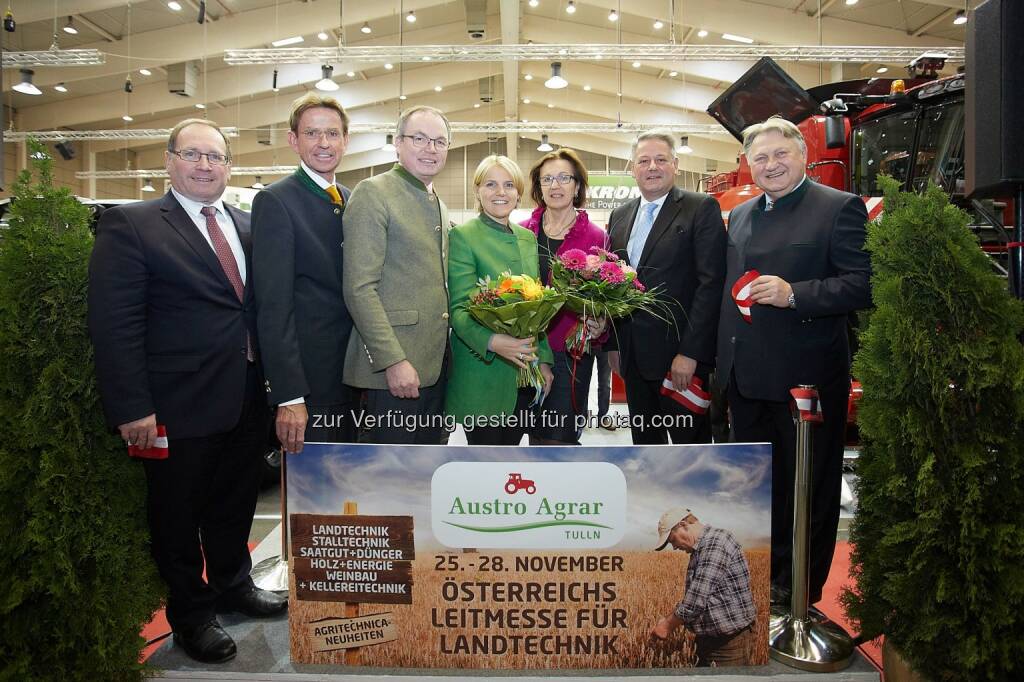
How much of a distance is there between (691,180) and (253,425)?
24.1 metres

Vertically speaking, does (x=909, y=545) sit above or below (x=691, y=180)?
below

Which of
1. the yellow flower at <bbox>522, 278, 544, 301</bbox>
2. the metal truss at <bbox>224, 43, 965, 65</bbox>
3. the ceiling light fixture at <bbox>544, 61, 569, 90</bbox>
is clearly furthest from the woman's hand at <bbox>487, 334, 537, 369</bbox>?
the ceiling light fixture at <bbox>544, 61, 569, 90</bbox>

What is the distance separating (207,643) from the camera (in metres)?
2.36

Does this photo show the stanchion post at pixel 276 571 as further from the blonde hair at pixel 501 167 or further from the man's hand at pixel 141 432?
the blonde hair at pixel 501 167

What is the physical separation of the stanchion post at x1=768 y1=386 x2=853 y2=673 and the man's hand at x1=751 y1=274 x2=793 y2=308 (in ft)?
1.07

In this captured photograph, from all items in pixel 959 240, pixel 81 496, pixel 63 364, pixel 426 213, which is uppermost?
pixel 426 213

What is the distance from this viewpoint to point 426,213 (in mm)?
2547

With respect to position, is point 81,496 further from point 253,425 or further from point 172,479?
point 253,425

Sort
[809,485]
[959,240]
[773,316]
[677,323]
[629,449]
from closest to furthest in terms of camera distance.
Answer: [959,240] → [629,449] → [809,485] → [773,316] → [677,323]

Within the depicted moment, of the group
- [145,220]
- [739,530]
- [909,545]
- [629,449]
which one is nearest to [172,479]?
A: [145,220]

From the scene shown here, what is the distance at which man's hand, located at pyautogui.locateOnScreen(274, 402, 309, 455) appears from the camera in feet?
7.59

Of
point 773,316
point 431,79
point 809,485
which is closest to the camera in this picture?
point 809,485

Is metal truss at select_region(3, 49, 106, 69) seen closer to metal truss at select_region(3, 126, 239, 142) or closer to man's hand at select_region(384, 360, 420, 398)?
metal truss at select_region(3, 126, 239, 142)

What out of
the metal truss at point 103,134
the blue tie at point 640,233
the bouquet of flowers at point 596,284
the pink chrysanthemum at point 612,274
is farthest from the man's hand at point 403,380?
the metal truss at point 103,134
